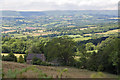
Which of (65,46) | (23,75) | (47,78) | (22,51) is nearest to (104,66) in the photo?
(47,78)

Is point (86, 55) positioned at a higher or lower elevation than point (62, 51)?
lower

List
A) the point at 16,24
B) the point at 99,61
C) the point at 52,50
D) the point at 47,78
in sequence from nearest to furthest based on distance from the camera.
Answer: the point at 47,78 < the point at 99,61 < the point at 52,50 < the point at 16,24

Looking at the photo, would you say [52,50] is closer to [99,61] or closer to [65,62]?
[65,62]

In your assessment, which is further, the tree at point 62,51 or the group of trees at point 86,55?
the tree at point 62,51

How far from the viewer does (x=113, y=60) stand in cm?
764

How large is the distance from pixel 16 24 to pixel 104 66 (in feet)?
353

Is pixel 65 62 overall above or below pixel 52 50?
below

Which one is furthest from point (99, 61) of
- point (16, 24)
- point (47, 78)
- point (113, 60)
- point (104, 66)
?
point (16, 24)

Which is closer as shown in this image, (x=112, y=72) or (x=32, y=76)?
(x=32, y=76)

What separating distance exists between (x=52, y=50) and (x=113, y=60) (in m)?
7.49

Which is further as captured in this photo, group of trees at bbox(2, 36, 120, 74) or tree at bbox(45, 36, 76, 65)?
tree at bbox(45, 36, 76, 65)

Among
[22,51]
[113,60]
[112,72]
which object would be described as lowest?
[22,51]

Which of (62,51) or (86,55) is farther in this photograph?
(62,51)

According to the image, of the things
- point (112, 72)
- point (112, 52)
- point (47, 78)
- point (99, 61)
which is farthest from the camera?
point (99, 61)
